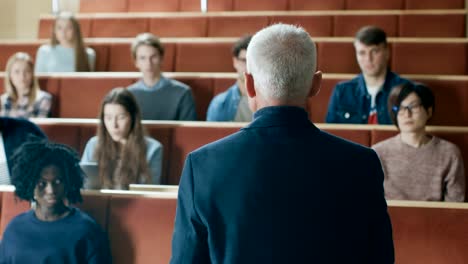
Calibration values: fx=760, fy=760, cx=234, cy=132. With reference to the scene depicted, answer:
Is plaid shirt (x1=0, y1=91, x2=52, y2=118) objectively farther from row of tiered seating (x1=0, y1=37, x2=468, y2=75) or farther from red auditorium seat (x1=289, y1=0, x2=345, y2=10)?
red auditorium seat (x1=289, y1=0, x2=345, y2=10)

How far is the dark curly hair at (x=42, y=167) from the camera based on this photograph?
50 centimetres

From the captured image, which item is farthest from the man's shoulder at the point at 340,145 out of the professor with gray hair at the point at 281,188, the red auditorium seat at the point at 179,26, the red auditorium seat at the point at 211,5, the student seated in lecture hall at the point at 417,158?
the red auditorium seat at the point at 211,5

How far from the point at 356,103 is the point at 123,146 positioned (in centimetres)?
25

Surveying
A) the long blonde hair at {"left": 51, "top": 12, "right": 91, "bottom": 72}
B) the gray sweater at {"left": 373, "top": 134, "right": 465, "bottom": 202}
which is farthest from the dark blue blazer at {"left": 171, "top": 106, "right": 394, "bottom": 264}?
the long blonde hair at {"left": 51, "top": 12, "right": 91, "bottom": 72}

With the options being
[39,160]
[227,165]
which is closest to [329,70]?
[39,160]

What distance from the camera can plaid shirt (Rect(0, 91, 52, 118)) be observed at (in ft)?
2.85

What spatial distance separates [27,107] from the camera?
87 centimetres

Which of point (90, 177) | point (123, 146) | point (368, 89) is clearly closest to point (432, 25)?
point (368, 89)

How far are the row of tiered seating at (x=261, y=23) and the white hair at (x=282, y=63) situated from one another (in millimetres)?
819

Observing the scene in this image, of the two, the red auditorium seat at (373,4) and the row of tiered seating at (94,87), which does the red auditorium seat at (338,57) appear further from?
the red auditorium seat at (373,4)

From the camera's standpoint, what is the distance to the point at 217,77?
890 mm

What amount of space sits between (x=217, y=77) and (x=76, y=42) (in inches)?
8.8

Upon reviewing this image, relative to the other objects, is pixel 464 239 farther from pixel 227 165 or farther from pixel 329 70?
pixel 329 70

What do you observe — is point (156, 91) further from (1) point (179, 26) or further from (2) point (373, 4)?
(2) point (373, 4)
